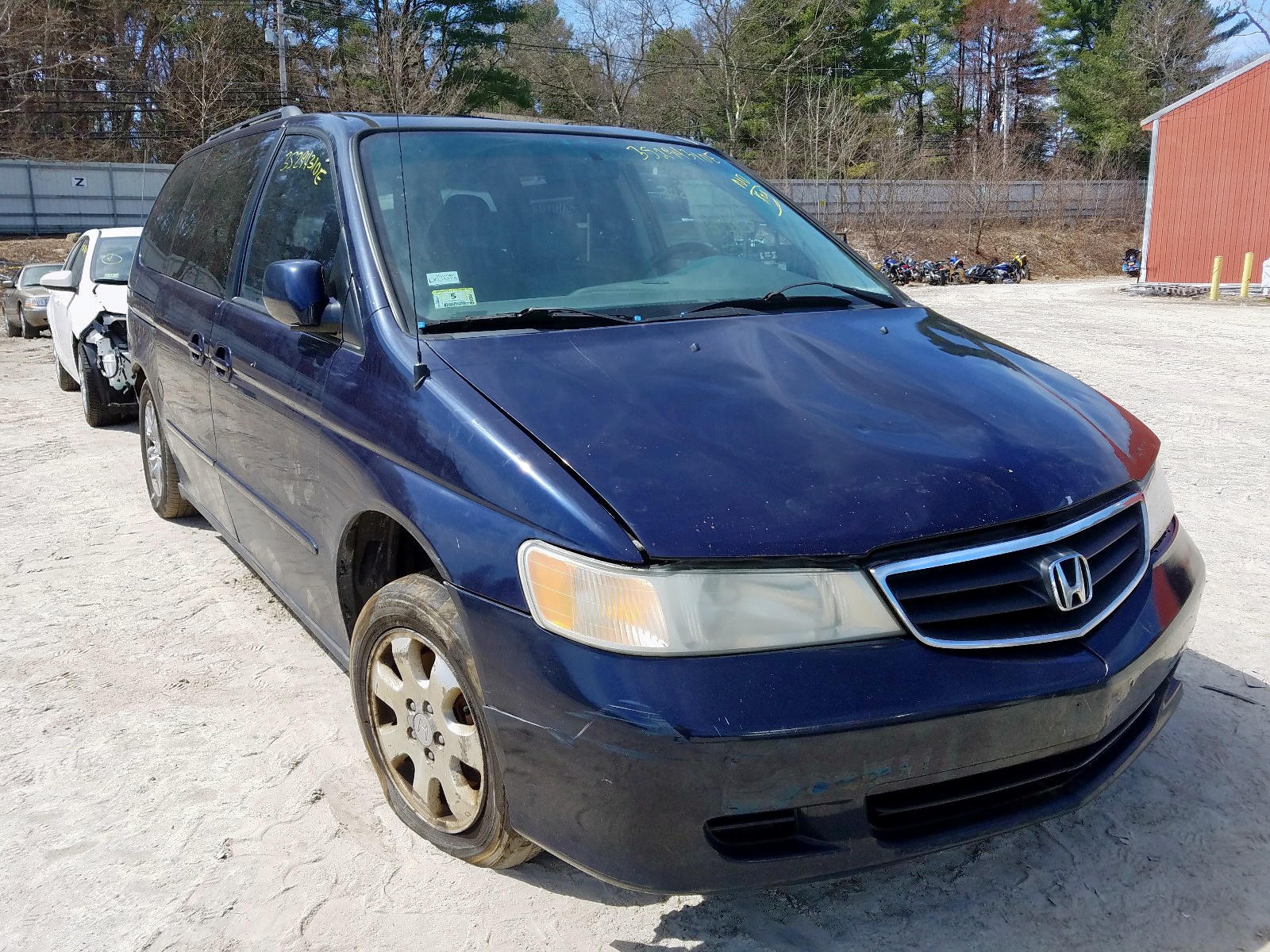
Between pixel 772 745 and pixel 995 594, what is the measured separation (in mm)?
565

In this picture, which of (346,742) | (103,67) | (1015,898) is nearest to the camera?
(1015,898)

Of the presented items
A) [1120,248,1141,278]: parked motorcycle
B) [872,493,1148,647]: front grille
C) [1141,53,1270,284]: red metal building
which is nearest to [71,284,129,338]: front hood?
[872,493,1148,647]: front grille

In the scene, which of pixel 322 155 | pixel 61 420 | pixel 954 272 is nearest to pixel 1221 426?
pixel 322 155

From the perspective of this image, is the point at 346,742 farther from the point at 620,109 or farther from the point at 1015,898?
the point at 620,109

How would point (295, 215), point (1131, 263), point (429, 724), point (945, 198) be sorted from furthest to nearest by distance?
point (945, 198) < point (1131, 263) < point (295, 215) < point (429, 724)

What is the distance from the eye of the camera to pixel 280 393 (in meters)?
3.05

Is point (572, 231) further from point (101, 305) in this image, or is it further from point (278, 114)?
point (101, 305)

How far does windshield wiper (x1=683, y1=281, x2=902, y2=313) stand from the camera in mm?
2984

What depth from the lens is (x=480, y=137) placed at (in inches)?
129

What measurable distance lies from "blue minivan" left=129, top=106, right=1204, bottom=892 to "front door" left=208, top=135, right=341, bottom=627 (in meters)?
0.02

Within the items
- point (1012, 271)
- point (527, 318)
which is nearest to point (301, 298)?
point (527, 318)

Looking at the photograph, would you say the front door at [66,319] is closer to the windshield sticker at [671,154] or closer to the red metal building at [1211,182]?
the windshield sticker at [671,154]

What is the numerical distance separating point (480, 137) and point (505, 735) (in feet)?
6.64

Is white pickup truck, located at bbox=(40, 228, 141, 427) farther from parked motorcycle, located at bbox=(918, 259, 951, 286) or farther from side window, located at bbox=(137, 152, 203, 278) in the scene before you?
parked motorcycle, located at bbox=(918, 259, 951, 286)
